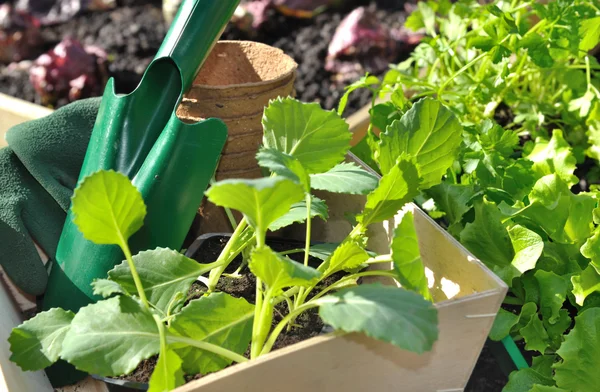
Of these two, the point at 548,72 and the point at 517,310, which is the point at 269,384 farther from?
the point at 548,72

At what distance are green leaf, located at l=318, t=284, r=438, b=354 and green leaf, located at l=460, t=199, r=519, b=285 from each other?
0.27m

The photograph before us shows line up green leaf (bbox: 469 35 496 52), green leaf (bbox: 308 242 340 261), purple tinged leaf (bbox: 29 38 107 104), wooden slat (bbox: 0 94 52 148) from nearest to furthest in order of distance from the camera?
1. green leaf (bbox: 308 242 340 261)
2. green leaf (bbox: 469 35 496 52)
3. wooden slat (bbox: 0 94 52 148)
4. purple tinged leaf (bbox: 29 38 107 104)

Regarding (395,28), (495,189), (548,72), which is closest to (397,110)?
(495,189)

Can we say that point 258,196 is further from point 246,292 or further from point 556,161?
point 556,161

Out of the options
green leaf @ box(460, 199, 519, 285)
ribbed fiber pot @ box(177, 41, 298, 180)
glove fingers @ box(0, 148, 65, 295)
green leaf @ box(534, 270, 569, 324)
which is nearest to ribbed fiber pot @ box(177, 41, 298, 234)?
ribbed fiber pot @ box(177, 41, 298, 180)

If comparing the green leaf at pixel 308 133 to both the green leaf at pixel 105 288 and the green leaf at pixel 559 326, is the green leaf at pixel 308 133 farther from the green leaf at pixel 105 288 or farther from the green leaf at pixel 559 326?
the green leaf at pixel 559 326

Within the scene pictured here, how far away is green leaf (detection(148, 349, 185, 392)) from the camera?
580 mm

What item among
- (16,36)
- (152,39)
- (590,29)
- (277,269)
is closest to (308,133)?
(277,269)

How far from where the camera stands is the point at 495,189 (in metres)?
0.88

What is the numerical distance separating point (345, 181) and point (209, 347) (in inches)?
8.6

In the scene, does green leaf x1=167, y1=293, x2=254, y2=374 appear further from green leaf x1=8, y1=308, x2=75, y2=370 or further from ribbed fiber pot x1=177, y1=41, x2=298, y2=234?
ribbed fiber pot x1=177, y1=41, x2=298, y2=234

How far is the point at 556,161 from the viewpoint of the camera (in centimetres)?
95

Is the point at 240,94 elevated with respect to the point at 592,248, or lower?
elevated

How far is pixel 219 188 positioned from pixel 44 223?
498 millimetres
